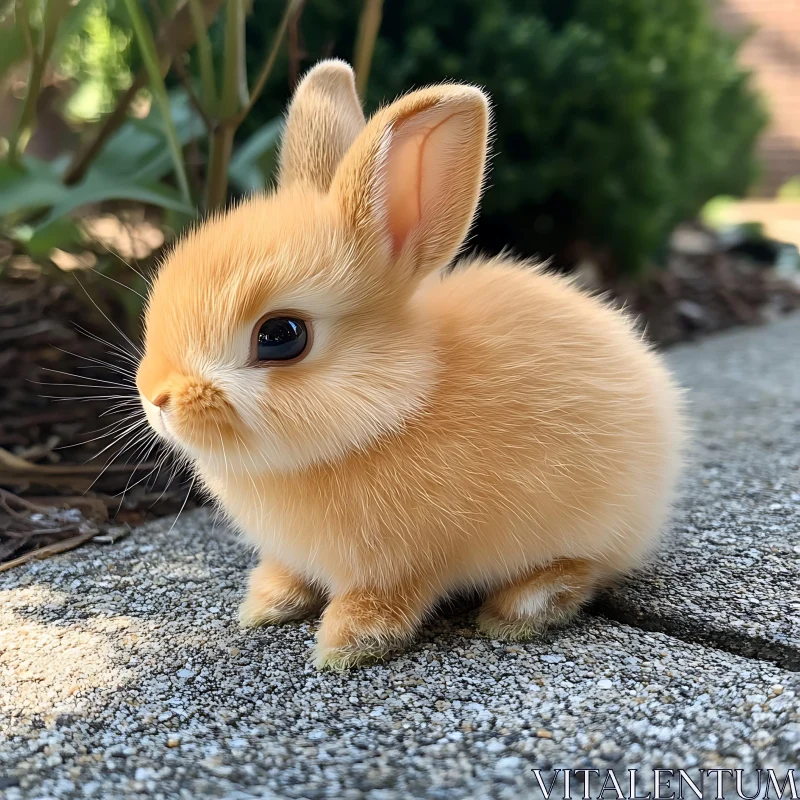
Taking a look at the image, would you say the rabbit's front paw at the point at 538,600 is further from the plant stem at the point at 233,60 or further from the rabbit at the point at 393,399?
the plant stem at the point at 233,60

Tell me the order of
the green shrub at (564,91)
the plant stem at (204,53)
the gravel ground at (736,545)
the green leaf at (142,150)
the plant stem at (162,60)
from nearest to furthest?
1. the gravel ground at (736,545)
2. the plant stem at (204,53)
3. the plant stem at (162,60)
4. the green leaf at (142,150)
5. the green shrub at (564,91)

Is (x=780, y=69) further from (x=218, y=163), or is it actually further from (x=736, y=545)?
(x=736, y=545)

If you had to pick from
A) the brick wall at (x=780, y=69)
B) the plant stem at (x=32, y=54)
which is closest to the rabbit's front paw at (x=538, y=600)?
the plant stem at (x=32, y=54)

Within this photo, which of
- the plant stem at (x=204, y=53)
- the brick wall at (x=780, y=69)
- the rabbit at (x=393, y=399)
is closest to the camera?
the rabbit at (x=393, y=399)

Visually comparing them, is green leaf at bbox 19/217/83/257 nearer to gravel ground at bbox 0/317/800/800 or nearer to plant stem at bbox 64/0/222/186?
plant stem at bbox 64/0/222/186


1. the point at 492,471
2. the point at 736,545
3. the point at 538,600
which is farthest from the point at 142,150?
the point at 736,545

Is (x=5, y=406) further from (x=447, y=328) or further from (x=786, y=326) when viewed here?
(x=786, y=326)
